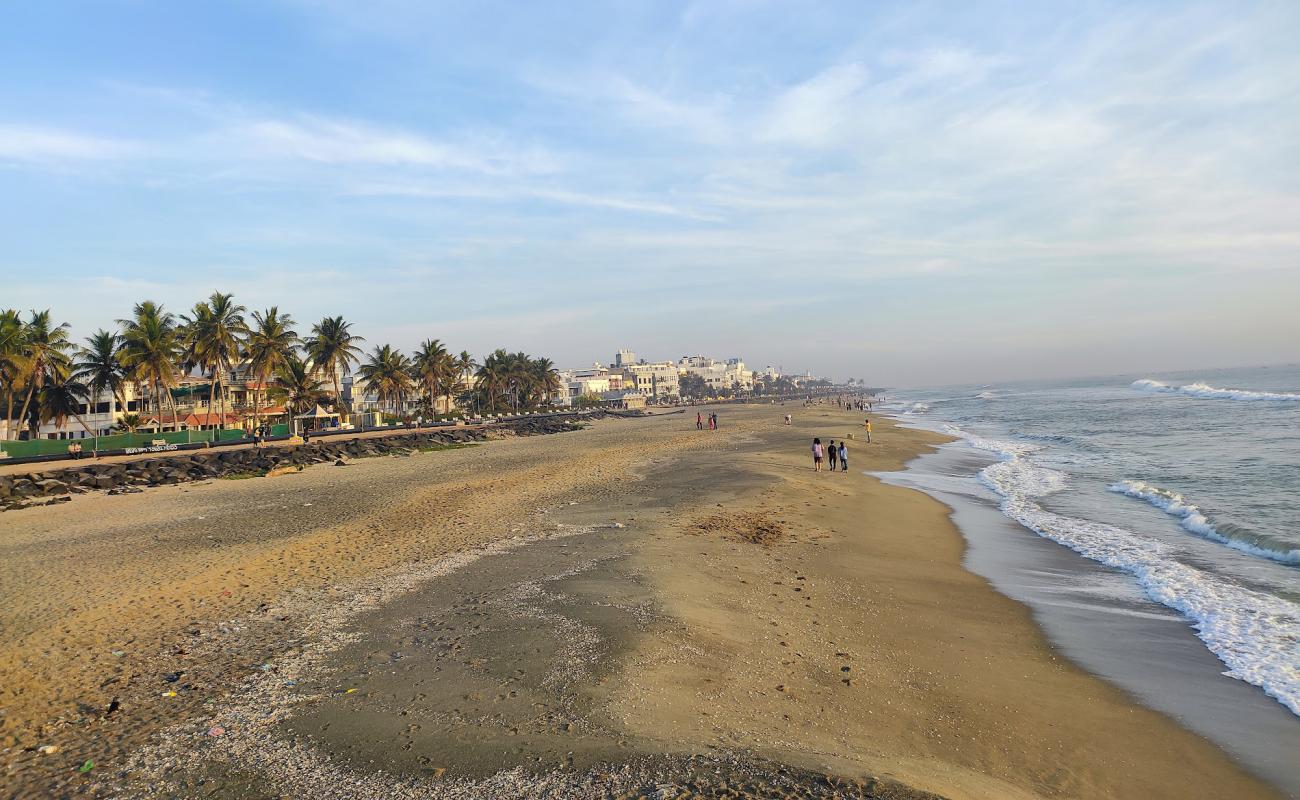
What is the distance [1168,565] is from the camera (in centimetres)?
1352

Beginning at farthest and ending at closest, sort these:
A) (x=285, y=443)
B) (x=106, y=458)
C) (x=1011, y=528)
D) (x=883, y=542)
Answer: (x=285, y=443) → (x=106, y=458) → (x=1011, y=528) → (x=883, y=542)

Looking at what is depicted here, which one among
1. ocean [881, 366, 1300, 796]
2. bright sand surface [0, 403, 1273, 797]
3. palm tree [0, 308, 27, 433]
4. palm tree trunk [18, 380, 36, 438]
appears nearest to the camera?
bright sand surface [0, 403, 1273, 797]

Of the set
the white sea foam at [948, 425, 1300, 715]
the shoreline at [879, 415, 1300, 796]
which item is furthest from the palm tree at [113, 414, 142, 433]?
the white sea foam at [948, 425, 1300, 715]

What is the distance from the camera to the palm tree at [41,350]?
4253 cm

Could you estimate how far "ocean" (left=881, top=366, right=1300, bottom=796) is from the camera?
319 inches

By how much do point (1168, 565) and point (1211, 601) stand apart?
246 centimetres

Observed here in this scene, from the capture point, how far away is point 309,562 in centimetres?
1359

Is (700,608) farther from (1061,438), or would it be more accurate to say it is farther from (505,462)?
(1061,438)

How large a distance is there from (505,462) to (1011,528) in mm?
25596

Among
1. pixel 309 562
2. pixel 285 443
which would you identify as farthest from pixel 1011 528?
pixel 285 443

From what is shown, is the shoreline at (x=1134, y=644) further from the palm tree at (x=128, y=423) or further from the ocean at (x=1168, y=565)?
the palm tree at (x=128, y=423)

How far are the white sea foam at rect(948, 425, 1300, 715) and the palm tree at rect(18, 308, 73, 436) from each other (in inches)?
2244

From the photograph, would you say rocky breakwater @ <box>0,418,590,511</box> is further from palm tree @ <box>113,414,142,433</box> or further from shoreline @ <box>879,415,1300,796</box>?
shoreline @ <box>879,415,1300,796</box>

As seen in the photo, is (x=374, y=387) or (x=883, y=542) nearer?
(x=883, y=542)
